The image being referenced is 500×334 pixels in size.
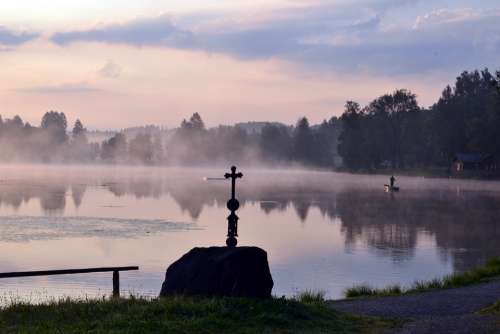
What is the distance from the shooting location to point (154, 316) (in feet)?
46.5

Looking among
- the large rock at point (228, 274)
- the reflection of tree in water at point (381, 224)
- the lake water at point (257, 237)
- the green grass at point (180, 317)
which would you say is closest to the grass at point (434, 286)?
the lake water at point (257, 237)

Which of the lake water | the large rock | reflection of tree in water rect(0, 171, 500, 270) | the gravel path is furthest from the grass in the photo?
reflection of tree in water rect(0, 171, 500, 270)

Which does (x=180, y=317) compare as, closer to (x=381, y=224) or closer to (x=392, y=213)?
(x=381, y=224)

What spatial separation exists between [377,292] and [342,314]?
22.1ft

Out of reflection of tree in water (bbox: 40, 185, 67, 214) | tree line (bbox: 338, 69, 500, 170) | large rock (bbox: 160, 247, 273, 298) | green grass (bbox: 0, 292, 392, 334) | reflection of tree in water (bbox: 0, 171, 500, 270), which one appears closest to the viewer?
green grass (bbox: 0, 292, 392, 334)

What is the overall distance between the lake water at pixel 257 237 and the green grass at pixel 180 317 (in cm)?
774

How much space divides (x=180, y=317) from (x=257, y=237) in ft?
94.9

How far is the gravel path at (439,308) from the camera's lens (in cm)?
1495

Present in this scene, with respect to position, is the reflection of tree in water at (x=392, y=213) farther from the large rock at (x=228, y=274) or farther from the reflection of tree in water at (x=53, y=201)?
the large rock at (x=228, y=274)

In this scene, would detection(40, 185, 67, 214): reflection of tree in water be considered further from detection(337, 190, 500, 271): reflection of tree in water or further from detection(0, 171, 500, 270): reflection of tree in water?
detection(337, 190, 500, 271): reflection of tree in water

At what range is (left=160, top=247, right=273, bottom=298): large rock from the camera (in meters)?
15.7

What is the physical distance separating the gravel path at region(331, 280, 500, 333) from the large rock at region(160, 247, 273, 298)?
2.90 m

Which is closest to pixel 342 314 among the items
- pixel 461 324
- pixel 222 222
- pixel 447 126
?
pixel 461 324

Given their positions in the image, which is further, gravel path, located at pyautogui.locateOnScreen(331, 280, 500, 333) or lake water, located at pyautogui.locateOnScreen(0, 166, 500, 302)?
lake water, located at pyautogui.locateOnScreen(0, 166, 500, 302)
